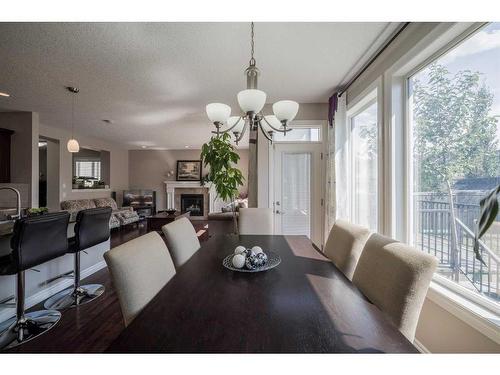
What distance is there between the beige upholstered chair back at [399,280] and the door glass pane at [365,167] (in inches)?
61.7

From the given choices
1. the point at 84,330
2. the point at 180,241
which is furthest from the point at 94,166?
the point at 180,241

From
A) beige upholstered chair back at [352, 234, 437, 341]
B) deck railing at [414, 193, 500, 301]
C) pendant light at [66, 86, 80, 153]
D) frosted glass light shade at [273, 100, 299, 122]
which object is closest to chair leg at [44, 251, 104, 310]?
pendant light at [66, 86, 80, 153]

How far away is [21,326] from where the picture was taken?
175 centimetres

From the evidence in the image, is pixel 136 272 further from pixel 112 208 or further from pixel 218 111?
pixel 112 208

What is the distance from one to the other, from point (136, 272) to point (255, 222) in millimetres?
1753

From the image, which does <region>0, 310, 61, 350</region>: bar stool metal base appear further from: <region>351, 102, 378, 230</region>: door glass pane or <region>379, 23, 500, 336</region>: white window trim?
<region>351, 102, 378, 230</region>: door glass pane

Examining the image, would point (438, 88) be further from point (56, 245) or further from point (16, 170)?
point (16, 170)

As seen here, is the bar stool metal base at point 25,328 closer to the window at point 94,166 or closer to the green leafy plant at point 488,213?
the green leafy plant at point 488,213

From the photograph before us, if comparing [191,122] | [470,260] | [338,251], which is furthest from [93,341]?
[191,122]

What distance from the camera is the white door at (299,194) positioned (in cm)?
356

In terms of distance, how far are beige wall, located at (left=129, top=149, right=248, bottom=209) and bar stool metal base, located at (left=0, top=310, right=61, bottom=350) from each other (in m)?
6.38

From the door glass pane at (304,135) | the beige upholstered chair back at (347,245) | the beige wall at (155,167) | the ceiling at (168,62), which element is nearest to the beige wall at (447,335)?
the beige upholstered chair back at (347,245)

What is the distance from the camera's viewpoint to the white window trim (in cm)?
131
